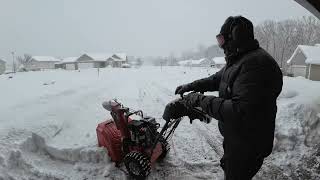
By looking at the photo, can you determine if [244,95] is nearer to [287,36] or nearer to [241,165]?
[241,165]

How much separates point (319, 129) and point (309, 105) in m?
1.11

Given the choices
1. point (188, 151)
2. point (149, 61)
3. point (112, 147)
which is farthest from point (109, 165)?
point (149, 61)

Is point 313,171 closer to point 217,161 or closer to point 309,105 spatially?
point 217,161

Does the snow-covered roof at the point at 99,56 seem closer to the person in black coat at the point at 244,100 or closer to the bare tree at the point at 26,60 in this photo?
the bare tree at the point at 26,60

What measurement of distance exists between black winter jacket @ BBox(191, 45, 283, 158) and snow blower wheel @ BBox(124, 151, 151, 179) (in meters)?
1.76

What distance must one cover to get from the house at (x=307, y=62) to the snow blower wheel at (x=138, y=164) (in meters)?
25.1

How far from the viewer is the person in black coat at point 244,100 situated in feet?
6.83

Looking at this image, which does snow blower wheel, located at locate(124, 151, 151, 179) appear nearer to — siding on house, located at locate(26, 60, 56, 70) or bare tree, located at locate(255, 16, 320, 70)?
bare tree, located at locate(255, 16, 320, 70)

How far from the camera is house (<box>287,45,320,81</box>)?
81.4 feet

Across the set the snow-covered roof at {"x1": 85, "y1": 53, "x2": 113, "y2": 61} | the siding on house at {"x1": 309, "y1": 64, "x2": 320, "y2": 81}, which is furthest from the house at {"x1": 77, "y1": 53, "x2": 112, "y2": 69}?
the siding on house at {"x1": 309, "y1": 64, "x2": 320, "y2": 81}

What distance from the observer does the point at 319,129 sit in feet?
17.9

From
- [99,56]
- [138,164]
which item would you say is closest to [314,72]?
[138,164]

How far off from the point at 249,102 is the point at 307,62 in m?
26.8

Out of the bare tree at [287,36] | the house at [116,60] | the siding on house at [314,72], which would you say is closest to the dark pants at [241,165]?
the siding on house at [314,72]
